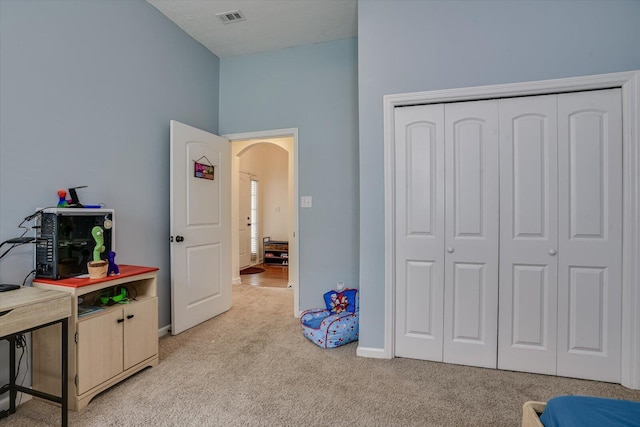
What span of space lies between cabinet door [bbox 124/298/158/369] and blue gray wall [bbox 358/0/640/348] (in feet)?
5.10

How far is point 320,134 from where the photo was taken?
3445 mm

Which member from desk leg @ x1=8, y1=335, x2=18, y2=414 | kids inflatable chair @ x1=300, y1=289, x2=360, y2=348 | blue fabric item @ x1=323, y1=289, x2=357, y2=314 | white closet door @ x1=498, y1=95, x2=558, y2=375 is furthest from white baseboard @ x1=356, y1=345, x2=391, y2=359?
desk leg @ x1=8, y1=335, x2=18, y2=414

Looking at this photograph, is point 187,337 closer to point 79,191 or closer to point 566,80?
point 79,191

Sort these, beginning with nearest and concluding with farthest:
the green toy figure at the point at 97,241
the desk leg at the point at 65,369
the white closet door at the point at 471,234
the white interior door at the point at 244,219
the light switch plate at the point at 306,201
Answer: the desk leg at the point at 65,369 → the green toy figure at the point at 97,241 → the white closet door at the point at 471,234 → the light switch plate at the point at 306,201 → the white interior door at the point at 244,219

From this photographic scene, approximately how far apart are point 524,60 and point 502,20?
33 centimetres

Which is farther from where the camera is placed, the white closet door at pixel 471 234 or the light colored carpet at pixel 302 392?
the white closet door at pixel 471 234

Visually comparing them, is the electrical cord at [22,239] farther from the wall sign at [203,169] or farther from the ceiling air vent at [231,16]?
the ceiling air vent at [231,16]

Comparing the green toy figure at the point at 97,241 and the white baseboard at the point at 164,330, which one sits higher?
the green toy figure at the point at 97,241

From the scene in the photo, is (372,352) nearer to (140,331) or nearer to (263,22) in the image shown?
(140,331)

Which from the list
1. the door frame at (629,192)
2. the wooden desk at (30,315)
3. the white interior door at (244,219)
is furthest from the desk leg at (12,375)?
the white interior door at (244,219)

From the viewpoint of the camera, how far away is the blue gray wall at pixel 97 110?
1.90 meters

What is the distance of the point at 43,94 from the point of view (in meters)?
2.04

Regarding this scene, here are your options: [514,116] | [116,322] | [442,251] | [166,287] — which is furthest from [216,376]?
[514,116]

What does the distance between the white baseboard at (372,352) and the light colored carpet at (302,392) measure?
5 cm
